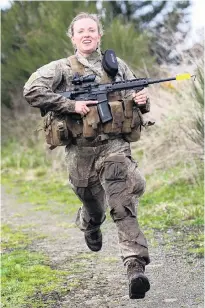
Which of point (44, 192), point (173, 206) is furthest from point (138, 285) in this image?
point (44, 192)

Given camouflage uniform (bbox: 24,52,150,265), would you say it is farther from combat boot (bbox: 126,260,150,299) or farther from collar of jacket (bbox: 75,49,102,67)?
combat boot (bbox: 126,260,150,299)

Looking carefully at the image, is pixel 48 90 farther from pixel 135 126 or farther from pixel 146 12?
pixel 146 12

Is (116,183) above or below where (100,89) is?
below

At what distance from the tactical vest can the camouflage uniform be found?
58 mm

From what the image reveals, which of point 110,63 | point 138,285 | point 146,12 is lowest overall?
point 138,285

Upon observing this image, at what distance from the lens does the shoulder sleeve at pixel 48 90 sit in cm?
488

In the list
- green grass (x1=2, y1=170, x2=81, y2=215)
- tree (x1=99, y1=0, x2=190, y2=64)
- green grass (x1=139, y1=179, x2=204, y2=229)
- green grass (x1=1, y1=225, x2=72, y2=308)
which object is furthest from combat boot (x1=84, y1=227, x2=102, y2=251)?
tree (x1=99, y1=0, x2=190, y2=64)

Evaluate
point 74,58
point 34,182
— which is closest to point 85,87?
point 74,58

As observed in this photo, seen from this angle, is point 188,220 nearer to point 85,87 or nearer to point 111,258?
point 111,258

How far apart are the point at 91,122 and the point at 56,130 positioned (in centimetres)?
28

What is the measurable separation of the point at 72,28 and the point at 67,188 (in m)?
7.45

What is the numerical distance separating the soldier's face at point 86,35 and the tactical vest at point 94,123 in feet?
0.37

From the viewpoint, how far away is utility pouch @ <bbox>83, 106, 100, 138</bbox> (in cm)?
490

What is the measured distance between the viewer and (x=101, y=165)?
196 inches
